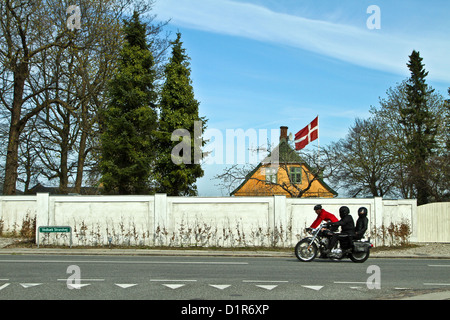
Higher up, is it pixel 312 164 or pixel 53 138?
pixel 53 138

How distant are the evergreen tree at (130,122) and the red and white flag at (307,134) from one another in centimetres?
981

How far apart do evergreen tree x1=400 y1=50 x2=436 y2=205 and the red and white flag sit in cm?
1459

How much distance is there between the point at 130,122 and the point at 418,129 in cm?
2980

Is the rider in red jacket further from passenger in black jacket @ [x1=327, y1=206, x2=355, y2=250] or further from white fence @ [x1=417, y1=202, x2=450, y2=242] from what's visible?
white fence @ [x1=417, y1=202, x2=450, y2=242]

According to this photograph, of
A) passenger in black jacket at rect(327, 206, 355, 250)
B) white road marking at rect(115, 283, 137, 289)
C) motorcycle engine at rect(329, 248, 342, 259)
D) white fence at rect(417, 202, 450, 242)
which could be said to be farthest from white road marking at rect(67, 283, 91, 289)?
white fence at rect(417, 202, 450, 242)

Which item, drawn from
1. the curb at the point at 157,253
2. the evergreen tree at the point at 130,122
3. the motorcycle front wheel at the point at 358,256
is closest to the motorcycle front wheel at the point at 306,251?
the motorcycle front wheel at the point at 358,256

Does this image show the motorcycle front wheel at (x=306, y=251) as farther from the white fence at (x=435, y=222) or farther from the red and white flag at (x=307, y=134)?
the red and white flag at (x=307, y=134)

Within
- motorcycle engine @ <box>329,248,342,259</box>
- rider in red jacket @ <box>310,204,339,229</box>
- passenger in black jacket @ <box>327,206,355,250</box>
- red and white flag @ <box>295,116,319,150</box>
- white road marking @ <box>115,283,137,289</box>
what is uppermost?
red and white flag @ <box>295,116,319,150</box>

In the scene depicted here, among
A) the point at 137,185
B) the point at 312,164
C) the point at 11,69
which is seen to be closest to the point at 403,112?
the point at 312,164

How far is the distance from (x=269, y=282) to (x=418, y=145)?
134 ft

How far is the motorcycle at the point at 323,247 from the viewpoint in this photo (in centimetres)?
1528

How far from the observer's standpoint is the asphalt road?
910 centimetres
